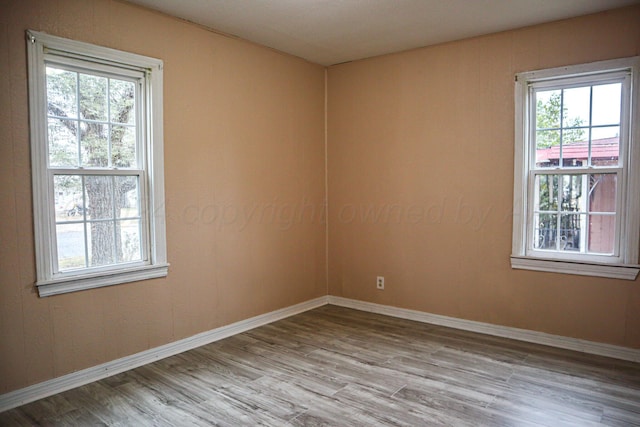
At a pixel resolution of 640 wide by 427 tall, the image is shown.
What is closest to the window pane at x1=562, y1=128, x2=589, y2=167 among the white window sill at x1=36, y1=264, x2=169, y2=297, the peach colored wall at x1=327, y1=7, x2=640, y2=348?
the peach colored wall at x1=327, y1=7, x2=640, y2=348

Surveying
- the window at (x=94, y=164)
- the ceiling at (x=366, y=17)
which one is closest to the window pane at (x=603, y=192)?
the ceiling at (x=366, y=17)

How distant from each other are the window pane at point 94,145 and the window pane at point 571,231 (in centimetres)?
361

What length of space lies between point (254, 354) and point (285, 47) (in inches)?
111

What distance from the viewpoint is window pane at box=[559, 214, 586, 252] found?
3600 mm

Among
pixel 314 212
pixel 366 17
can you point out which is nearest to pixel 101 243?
pixel 314 212

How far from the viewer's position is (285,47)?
4.27m

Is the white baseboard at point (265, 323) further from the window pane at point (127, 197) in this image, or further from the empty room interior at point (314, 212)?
the window pane at point (127, 197)

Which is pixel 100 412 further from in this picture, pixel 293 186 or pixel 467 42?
pixel 467 42

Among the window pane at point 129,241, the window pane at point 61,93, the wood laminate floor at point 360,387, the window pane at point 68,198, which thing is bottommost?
the wood laminate floor at point 360,387

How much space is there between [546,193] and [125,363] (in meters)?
3.60

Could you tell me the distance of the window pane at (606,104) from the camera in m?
3.41

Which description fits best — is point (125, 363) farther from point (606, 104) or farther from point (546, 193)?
point (606, 104)

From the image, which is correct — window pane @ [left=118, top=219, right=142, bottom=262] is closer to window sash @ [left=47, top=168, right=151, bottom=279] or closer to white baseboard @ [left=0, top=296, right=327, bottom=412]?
window sash @ [left=47, top=168, right=151, bottom=279]

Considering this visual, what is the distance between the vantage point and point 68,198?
9.73ft
